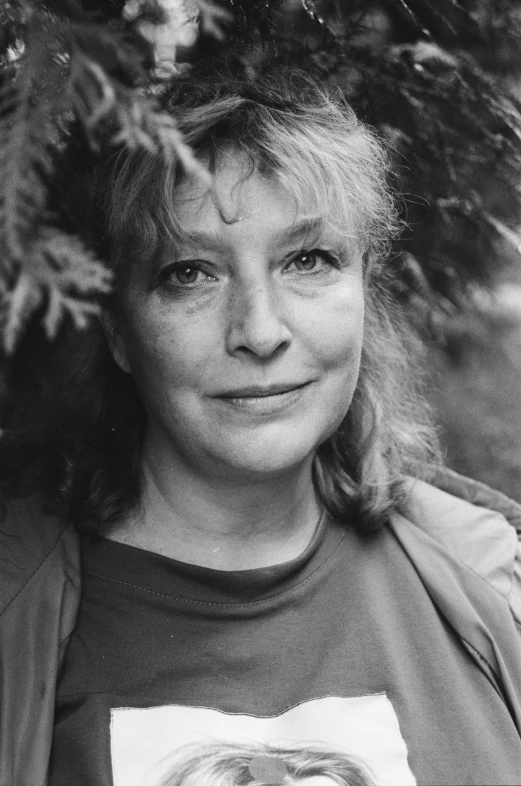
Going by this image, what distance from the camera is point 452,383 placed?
461cm

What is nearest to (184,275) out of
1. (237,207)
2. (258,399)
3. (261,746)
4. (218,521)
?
(237,207)

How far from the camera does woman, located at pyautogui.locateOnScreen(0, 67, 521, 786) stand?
1.79 m

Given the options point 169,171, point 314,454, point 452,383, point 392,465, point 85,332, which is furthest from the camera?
point 452,383

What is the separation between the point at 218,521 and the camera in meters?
2.06

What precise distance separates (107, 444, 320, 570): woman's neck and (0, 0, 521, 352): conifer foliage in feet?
1.56

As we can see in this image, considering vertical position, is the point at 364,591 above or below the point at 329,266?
below

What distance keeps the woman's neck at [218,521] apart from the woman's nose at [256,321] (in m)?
0.36

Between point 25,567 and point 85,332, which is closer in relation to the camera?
point 25,567

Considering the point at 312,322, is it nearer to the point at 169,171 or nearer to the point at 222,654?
the point at 169,171

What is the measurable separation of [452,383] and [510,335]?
58 cm

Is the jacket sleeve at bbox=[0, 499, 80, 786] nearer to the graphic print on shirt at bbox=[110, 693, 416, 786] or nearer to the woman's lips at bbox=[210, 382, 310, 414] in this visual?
the graphic print on shirt at bbox=[110, 693, 416, 786]

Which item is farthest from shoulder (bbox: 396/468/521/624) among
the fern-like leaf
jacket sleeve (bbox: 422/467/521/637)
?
the fern-like leaf

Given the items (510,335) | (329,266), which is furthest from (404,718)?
(510,335)

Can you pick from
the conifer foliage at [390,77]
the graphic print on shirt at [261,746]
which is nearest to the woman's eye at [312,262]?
the conifer foliage at [390,77]
